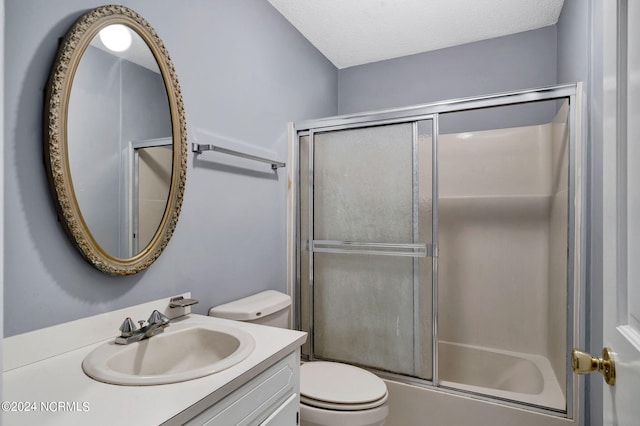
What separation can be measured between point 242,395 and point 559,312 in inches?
71.2

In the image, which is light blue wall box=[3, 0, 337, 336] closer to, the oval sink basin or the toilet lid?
the oval sink basin

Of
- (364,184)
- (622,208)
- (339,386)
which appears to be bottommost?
(339,386)

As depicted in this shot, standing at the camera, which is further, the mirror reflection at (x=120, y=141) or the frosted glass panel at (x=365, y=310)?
the frosted glass panel at (x=365, y=310)

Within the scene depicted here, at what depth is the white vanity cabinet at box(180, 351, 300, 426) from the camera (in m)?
0.93

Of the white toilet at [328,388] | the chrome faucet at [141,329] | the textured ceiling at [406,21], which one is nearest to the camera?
the chrome faucet at [141,329]

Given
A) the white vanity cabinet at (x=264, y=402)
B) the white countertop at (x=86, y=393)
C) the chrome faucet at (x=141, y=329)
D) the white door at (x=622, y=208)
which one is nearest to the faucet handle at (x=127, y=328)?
the chrome faucet at (x=141, y=329)

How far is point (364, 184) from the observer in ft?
6.99

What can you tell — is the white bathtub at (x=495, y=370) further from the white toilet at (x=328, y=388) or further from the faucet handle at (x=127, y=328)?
the faucet handle at (x=127, y=328)

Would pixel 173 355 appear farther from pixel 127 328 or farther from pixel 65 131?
pixel 65 131

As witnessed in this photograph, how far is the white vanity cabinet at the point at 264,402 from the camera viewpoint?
93 cm

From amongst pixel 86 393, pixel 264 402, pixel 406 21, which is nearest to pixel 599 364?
pixel 264 402

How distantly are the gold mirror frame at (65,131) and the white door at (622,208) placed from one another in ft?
4.55

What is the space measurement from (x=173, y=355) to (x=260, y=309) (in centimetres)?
49

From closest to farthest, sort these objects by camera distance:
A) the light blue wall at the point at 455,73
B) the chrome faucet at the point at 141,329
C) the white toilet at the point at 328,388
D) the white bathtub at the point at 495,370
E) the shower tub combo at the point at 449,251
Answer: the chrome faucet at the point at 141,329
the white toilet at the point at 328,388
the shower tub combo at the point at 449,251
the white bathtub at the point at 495,370
the light blue wall at the point at 455,73
